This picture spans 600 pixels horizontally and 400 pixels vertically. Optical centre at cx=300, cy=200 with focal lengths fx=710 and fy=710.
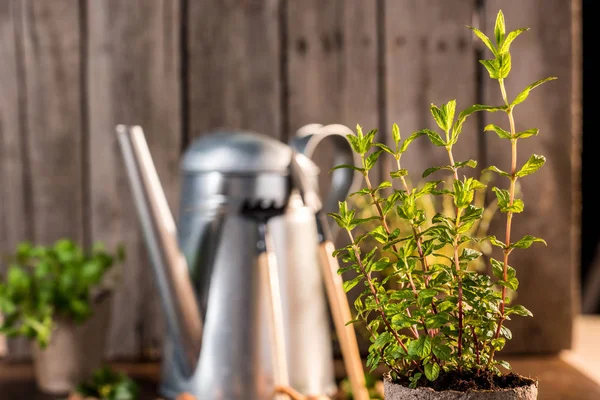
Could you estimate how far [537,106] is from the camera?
104cm

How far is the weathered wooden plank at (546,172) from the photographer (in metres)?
1.03

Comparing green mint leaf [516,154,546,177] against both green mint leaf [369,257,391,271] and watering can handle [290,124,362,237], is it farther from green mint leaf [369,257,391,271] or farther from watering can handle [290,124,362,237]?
watering can handle [290,124,362,237]

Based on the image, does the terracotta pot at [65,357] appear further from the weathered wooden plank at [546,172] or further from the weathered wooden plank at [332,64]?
the weathered wooden plank at [546,172]

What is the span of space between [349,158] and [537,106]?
1.17ft

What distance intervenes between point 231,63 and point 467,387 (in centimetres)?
78

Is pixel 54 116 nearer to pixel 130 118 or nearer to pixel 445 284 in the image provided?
pixel 130 118

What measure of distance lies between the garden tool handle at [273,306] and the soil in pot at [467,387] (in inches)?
13.8

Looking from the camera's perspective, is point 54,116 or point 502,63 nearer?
point 502,63

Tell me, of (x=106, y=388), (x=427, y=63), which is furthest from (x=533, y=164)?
(x=427, y=63)

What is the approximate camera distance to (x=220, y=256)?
2.52 feet

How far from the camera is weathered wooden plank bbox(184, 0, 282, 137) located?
1.03 m

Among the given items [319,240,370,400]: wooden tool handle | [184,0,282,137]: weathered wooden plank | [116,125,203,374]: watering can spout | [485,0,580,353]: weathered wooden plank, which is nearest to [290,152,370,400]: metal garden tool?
[319,240,370,400]: wooden tool handle

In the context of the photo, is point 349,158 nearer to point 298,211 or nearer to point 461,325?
point 298,211

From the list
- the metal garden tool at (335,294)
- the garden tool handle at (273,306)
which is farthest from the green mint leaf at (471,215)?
the garden tool handle at (273,306)
